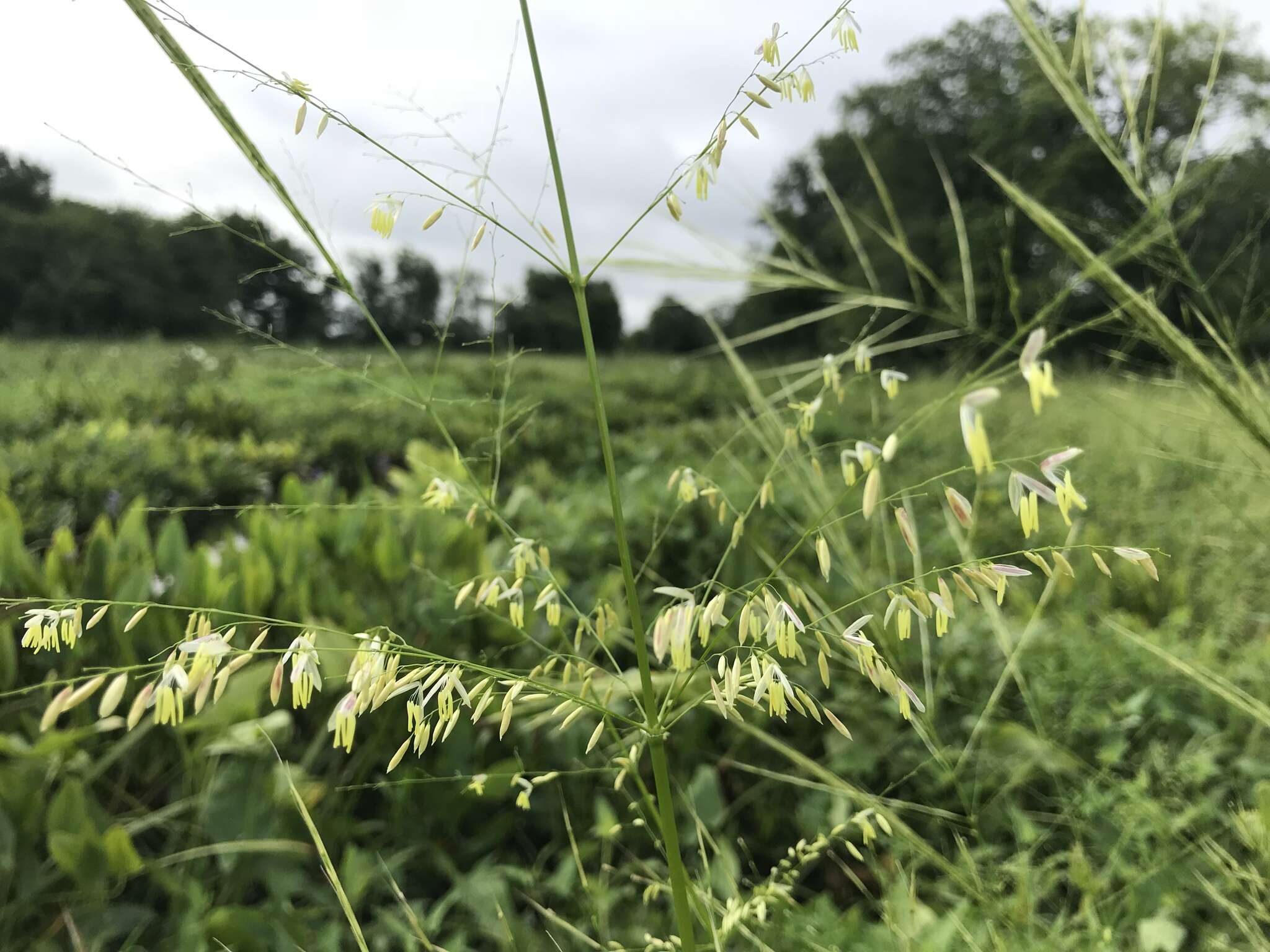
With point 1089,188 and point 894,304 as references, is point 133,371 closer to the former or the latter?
point 894,304

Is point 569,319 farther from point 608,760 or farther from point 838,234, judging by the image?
point 608,760

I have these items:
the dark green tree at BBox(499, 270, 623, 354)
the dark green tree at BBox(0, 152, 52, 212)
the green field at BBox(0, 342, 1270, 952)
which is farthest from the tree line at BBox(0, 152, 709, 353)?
the green field at BBox(0, 342, 1270, 952)

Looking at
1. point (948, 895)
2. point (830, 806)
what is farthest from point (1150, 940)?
point (830, 806)

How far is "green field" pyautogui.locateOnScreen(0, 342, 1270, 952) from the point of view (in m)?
1.12

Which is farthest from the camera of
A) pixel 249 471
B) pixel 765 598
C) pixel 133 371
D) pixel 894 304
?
pixel 133 371

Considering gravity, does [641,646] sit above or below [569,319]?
below

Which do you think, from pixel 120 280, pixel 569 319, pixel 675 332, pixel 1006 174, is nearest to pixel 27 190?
pixel 120 280

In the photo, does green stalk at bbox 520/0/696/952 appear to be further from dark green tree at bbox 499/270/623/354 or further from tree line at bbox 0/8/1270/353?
dark green tree at bbox 499/270/623/354

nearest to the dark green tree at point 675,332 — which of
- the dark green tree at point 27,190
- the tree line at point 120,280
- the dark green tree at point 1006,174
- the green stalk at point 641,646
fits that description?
the dark green tree at point 1006,174

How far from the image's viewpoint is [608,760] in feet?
3.45

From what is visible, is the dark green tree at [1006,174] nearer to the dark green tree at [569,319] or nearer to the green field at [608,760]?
the green field at [608,760]

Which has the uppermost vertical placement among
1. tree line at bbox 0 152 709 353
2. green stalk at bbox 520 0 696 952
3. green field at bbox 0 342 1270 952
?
tree line at bbox 0 152 709 353

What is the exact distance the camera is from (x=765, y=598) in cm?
53

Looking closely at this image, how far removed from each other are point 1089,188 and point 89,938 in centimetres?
1317
